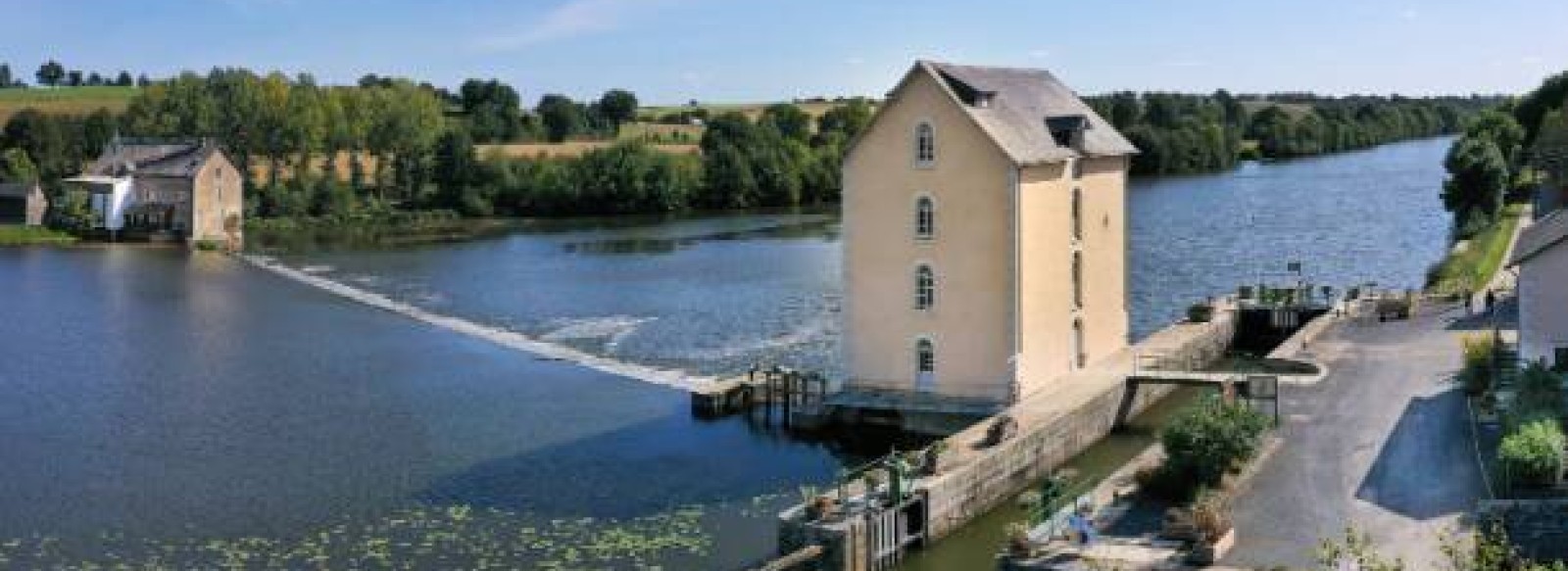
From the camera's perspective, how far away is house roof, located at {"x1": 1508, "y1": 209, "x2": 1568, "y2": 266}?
32781mm

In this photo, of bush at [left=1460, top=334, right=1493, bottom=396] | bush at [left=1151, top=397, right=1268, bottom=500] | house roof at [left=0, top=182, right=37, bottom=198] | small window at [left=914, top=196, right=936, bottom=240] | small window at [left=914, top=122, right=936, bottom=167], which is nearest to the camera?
bush at [left=1151, top=397, right=1268, bottom=500]

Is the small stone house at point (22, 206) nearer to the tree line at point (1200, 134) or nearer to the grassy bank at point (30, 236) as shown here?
the grassy bank at point (30, 236)

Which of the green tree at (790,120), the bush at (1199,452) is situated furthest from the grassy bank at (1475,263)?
the green tree at (790,120)

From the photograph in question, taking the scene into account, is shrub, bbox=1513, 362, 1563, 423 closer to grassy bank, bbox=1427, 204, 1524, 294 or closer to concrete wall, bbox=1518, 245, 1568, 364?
concrete wall, bbox=1518, 245, 1568, 364

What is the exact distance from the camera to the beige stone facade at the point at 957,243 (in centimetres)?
3628

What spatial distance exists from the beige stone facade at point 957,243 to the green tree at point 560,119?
418 ft

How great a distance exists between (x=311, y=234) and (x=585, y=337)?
57.0m

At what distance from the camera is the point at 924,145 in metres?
36.9

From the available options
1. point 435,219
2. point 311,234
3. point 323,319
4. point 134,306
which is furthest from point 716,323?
point 435,219

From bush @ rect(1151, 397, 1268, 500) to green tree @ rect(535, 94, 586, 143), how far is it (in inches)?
5459

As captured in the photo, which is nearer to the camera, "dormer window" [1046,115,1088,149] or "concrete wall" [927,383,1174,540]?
"concrete wall" [927,383,1174,540]

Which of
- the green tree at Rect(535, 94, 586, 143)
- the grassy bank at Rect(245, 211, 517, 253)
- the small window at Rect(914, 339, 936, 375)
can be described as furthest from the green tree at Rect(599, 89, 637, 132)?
the small window at Rect(914, 339, 936, 375)

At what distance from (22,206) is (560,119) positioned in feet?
231

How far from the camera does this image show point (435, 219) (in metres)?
117
